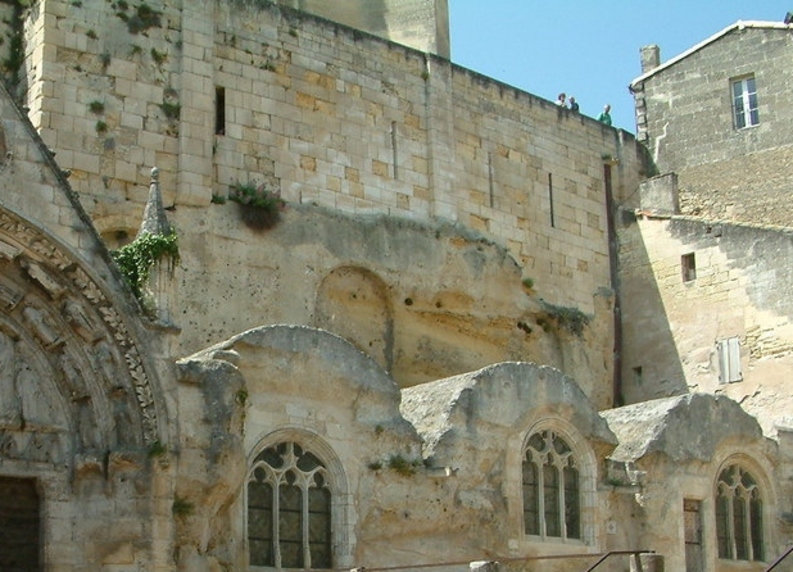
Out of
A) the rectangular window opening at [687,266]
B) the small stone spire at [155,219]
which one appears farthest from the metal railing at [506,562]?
the rectangular window opening at [687,266]

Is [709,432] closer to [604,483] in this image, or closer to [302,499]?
[604,483]

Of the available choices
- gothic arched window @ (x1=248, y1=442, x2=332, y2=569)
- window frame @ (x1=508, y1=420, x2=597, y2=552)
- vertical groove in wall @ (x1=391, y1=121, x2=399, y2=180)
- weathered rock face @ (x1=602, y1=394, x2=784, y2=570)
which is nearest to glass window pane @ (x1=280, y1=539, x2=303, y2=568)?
gothic arched window @ (x1=248, y1=442, x2=332, y2=569)

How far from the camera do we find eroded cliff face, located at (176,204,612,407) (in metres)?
21.3

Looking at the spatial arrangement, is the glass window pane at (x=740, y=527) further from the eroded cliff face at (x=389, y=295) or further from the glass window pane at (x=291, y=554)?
the glass window pane at (x=291, y=554)

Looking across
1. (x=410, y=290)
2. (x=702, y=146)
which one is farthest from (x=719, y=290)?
(x=410, y=290)

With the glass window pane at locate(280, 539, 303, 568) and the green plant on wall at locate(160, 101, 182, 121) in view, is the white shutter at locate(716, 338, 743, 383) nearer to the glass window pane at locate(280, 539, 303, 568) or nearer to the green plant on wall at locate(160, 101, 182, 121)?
the green plant on wall at locate(160, 101, 182, 121)

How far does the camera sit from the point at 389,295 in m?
23.3

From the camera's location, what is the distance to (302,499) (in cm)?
1750

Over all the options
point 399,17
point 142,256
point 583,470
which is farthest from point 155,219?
point 399,17

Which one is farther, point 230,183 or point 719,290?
point 719,290

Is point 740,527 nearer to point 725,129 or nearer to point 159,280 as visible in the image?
point 725,129

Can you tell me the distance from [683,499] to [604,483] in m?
1.38

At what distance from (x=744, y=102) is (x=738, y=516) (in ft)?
28.7

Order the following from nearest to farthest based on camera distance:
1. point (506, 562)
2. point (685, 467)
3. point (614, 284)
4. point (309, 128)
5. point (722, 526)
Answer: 1. point (506, 562)
2. point (685, 467)
3. point (722, 526)
4. point (309, 128)
5. point (614, 284)
